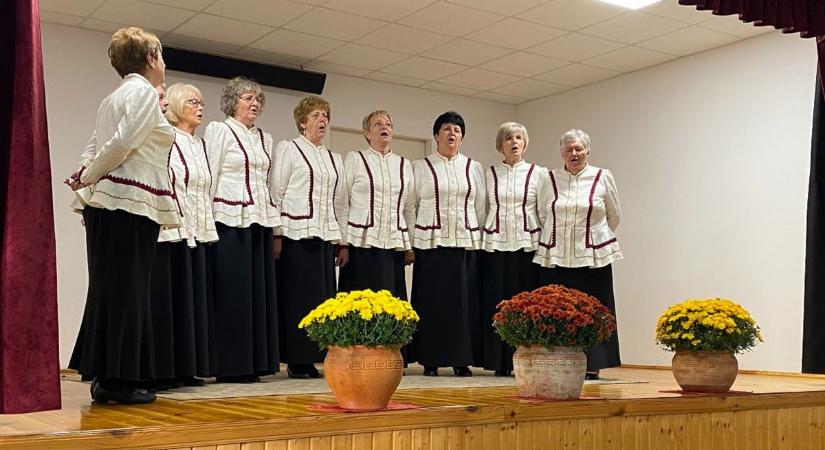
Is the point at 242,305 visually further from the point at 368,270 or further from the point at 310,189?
the point at 368,270

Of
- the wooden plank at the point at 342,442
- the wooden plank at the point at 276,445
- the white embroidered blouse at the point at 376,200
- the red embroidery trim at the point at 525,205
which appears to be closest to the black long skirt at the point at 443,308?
the white embroidered blouse at the point at 376,200

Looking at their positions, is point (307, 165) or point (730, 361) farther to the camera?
point (307, 165)

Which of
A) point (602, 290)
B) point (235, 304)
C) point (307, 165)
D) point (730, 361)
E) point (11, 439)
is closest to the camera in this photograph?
point (11, 439)

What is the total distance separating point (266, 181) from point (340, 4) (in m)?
2.48

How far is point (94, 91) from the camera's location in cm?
750

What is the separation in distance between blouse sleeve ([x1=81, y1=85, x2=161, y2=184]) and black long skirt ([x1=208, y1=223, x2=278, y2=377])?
142 centimetres

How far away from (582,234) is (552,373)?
195cm

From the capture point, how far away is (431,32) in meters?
7.64

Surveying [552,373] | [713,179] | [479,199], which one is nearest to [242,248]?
[479,199]

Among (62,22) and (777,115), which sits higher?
(62,22)

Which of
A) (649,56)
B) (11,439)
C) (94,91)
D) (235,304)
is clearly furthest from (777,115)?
(11,439)

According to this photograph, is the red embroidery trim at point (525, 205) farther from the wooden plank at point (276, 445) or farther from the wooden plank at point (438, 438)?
the wooden plank at point (276, 445)

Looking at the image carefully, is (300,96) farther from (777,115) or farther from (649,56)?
(777,115)

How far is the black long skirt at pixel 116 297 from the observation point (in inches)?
132
